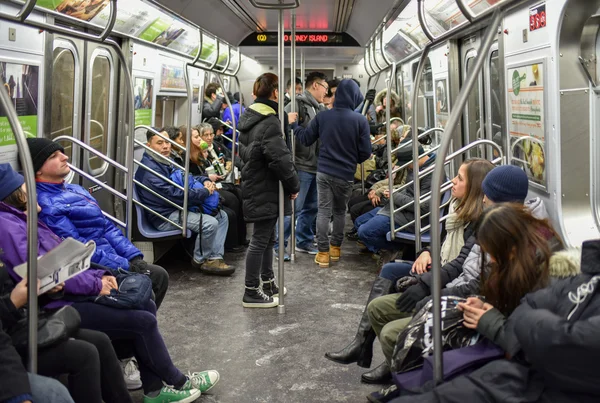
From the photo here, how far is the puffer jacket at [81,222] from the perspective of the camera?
3838mm

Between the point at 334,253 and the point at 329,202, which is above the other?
the point at 329,202

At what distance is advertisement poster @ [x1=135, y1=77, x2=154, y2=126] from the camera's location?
8023mm

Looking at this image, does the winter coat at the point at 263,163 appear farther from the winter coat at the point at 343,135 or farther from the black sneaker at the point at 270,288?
the winter coat at the point at 343,135

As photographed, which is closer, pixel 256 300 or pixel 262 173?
pixel 262 173

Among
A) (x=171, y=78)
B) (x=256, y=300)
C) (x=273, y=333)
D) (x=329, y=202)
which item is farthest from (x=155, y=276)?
(x=171, y=78)

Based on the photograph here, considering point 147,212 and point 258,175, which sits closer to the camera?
point 258,175

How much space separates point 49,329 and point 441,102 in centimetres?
611

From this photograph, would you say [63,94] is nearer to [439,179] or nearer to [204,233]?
[204,233]

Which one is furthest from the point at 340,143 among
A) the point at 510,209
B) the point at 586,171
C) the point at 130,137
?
the point at 510,209

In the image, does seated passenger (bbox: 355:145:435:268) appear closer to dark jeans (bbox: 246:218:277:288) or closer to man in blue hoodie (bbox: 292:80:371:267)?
man in blue hoodie (bbox: 292:80:371:267)

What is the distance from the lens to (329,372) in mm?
4352

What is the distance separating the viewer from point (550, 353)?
205 cm

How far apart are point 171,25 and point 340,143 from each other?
2.98 metres

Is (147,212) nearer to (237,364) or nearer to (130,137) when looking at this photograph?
(130,137)
